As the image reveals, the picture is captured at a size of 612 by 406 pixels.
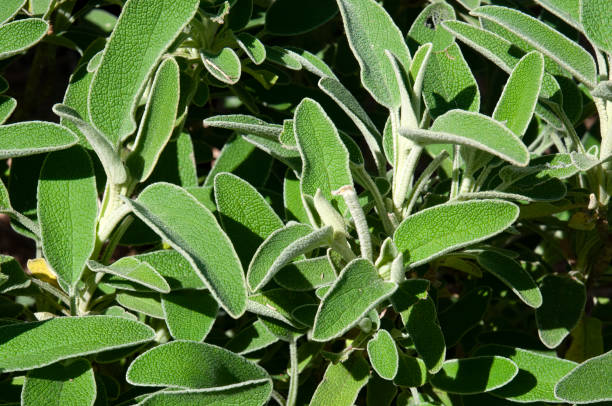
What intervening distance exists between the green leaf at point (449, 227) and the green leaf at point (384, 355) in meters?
→ 0.14

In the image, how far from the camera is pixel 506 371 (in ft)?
3.63

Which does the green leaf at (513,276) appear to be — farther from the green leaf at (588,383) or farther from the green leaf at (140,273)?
the green leaf at (140,273)

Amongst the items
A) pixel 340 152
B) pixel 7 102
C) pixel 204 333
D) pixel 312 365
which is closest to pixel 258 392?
pixel 204 333

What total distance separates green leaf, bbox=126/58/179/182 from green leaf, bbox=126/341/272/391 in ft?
0.93

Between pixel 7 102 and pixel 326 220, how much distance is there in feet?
2.02

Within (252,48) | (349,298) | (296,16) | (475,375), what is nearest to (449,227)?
(349,298)

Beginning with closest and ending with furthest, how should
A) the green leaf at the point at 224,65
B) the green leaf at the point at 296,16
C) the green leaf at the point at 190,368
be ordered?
the green leaf at the point at 190,368, the green leaf at the point at 224,65, the green leaf at the point at 296,16

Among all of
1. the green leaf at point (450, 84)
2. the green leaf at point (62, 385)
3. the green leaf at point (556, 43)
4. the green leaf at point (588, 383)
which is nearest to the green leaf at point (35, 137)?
the green leaf at point (62, 385)

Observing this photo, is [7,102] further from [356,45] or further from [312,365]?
[312,365]

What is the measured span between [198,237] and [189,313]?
183 millimetres

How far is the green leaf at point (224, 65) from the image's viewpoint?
1.20 meters

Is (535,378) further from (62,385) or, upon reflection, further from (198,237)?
(62,385)

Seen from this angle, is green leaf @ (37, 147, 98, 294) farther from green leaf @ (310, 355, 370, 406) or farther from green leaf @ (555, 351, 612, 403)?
green leaf @ (555, 351, 612, 403)

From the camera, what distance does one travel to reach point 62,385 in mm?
1062
